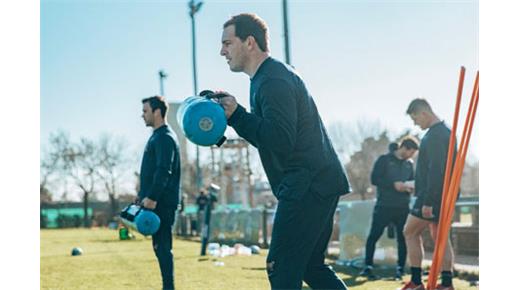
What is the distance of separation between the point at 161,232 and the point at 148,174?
482 millimetres

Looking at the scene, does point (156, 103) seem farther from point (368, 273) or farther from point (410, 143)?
point (368, 273)

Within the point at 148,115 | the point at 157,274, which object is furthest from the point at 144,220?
the point at 157,274

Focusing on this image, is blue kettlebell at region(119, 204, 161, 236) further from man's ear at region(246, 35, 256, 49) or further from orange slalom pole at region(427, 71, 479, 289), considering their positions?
man's ear at region(246, 35, 256, 49)

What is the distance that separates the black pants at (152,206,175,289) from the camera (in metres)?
5.39

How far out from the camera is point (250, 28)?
129 inches

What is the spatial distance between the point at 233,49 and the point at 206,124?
1.36 ft

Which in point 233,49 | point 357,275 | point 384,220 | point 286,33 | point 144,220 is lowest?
point 357,275

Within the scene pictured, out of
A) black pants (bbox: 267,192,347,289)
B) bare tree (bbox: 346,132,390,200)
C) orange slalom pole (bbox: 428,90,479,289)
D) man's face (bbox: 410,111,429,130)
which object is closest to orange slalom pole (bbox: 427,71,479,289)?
orange slalom pole (bbox: 428,90,479,289)

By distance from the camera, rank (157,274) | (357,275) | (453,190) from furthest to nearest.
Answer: (157,274) < (357,275) < (453,190)

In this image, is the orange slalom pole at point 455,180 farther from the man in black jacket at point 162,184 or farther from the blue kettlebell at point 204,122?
the man in black jacket at point 162,184

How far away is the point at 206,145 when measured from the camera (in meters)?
3.21

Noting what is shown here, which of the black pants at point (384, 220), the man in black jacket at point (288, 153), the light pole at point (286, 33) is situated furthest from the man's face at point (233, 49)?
the light pole at point (286, 33)

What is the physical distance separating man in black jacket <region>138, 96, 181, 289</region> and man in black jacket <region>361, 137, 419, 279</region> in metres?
2.84
